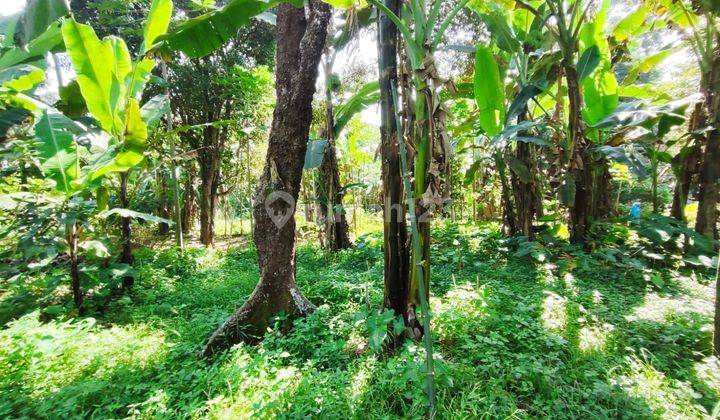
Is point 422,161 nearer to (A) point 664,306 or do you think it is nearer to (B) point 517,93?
(A) point 664,306

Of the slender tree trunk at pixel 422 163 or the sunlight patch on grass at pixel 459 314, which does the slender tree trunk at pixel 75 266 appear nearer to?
the slender tree trunk at pixel 422 163

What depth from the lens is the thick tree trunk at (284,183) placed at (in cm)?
288

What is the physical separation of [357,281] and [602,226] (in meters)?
3.26

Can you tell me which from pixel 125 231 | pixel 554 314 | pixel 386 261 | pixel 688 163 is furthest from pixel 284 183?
pixel 688 163

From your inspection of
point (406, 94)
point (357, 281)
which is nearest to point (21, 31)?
point (406, 94)

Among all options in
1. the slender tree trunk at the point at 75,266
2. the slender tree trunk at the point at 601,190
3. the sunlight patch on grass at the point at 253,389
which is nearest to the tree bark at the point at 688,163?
the slender tree trunk at the point at 601,190

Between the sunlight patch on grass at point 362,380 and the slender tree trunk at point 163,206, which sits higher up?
the slender tree trunk at point 163,206

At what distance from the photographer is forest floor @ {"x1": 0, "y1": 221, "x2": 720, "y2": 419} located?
1.76m

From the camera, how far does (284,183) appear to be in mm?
2934

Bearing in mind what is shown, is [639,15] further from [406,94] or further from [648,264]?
[406,94]

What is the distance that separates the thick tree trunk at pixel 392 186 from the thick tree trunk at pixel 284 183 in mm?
772

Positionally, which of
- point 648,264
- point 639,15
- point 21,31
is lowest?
point 648,264

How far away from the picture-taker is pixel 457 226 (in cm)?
669

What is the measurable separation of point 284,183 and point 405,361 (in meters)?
1.75
